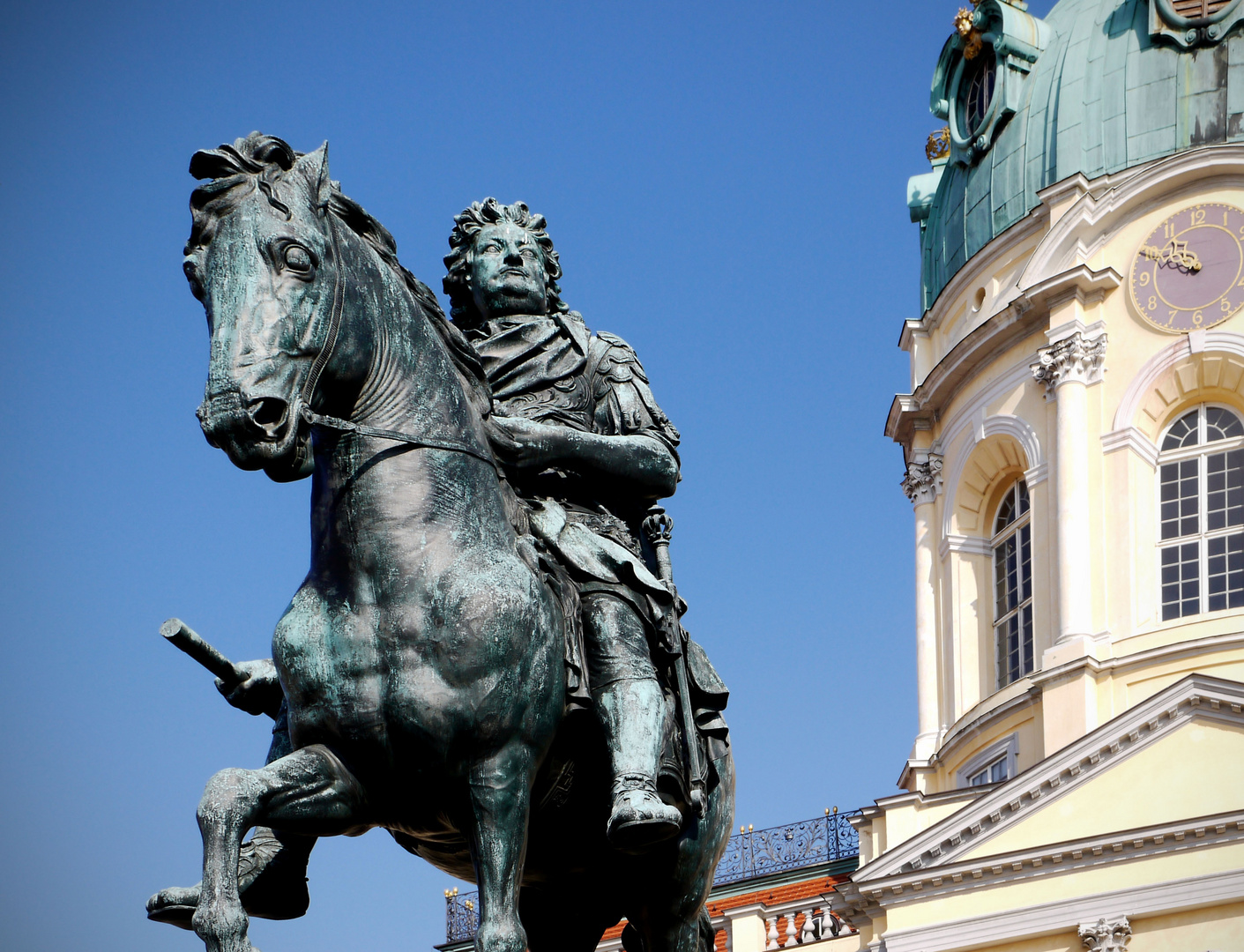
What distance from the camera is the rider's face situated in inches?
331

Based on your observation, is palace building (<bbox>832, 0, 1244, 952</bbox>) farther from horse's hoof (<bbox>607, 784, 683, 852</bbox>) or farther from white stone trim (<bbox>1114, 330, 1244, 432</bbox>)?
horse's hoof (<bbox>607, 784, 683, 852</bbox>)

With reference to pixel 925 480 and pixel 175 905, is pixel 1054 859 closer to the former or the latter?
pixel 925 480

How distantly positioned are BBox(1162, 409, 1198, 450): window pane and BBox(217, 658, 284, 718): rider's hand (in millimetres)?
37553

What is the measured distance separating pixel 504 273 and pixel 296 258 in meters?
1.39

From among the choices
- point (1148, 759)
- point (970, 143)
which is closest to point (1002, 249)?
point (970, 143)

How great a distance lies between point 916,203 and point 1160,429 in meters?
9.51

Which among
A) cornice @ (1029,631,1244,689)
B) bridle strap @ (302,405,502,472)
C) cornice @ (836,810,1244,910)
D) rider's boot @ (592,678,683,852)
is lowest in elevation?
rider's boot @ (592,678,683,852)

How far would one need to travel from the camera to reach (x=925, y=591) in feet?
156

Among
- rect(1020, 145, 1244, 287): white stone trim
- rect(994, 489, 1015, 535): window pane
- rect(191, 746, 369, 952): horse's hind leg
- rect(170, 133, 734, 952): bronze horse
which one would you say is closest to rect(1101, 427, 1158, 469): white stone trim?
rect(1020, 145, 1244, 287): white stone trim

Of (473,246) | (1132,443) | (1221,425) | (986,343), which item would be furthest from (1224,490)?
(473,246)

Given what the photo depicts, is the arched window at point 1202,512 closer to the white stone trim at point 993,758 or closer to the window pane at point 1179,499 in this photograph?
the window pane at point 1179,499

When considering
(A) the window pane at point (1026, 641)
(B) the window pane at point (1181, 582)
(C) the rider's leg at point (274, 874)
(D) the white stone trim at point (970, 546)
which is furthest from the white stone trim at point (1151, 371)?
(C) the rider's leg at point (274, 874)

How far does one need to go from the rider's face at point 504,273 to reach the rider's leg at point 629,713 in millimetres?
1175

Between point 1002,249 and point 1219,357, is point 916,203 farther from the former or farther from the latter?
point 1219,357
